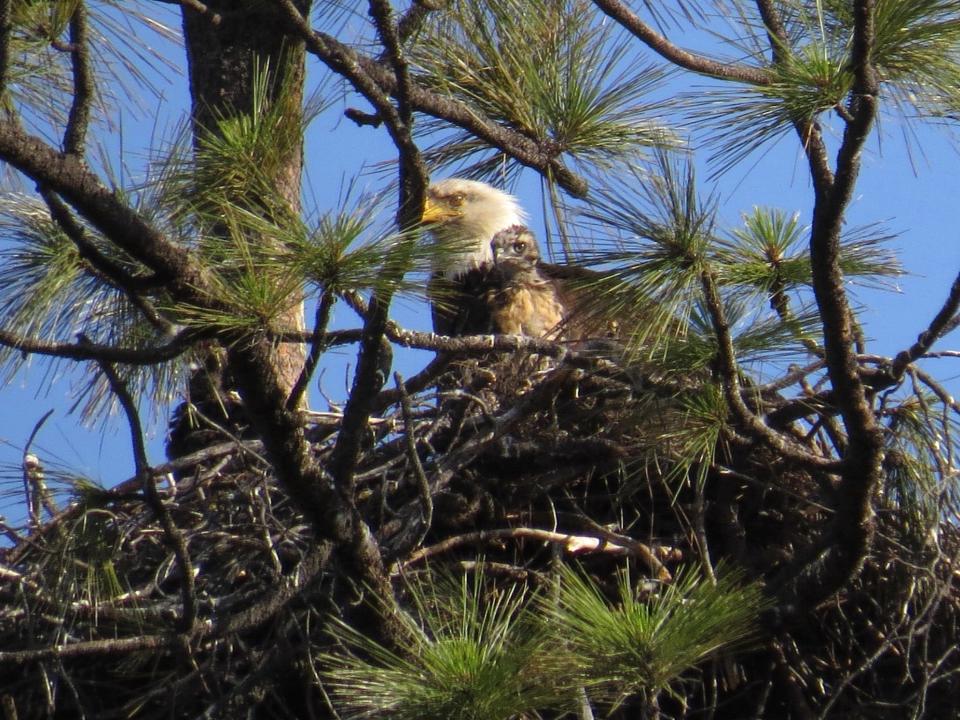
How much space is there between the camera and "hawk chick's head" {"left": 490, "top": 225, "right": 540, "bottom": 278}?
4.38m

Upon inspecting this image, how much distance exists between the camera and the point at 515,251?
4.44 metres

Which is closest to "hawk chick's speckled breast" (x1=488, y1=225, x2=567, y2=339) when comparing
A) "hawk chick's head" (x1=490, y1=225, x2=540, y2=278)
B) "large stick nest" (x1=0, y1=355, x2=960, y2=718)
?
"hawk chick's head" (x1=490, y1=225, x2=540, y2=278)

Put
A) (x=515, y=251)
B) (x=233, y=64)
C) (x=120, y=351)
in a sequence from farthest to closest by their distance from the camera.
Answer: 1. (x=515, y=251)
2. (x=233, y=64)
3. (x=120, y=351)

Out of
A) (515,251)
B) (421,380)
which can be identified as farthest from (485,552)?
(515,251)

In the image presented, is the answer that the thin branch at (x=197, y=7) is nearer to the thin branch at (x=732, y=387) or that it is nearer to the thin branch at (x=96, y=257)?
the thin branch at (x=96, y=257)

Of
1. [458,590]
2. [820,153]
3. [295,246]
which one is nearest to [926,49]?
[820,153]

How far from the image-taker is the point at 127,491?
305 centimetres

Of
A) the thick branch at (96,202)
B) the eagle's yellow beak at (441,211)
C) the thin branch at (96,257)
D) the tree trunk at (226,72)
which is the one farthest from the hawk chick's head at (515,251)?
the thick branch at (96,202)

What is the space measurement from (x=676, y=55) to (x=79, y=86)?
0.99 m

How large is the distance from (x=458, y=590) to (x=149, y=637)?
22.6 inches

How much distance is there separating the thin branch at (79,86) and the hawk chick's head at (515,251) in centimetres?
222

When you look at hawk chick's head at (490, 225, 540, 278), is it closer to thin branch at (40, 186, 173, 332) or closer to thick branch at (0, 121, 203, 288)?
thin branch at (40, 186, 173, 332)

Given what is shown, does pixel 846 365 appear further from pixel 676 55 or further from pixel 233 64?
pixel 233 64

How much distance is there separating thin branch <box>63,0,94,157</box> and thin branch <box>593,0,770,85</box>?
2.92 ft
